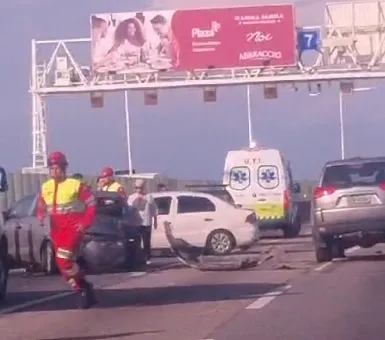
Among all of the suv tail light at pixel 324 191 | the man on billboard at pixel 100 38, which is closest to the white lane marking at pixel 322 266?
the suv tail light at pixel 324 191

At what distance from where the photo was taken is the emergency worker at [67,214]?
17.7 metres

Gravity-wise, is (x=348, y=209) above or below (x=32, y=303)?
above

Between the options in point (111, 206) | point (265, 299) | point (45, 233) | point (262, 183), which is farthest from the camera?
point (262, 183)

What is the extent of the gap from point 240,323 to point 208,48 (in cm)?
3223

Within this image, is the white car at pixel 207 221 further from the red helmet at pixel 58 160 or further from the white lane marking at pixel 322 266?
the red helmet at pixel 58 160

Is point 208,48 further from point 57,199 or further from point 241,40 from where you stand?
point 57,199

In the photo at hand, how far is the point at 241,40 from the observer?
47.4m

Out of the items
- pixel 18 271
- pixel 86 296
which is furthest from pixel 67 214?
pixel 18 271

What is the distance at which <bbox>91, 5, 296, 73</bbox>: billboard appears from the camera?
47.3 m

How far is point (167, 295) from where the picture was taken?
65.2ft

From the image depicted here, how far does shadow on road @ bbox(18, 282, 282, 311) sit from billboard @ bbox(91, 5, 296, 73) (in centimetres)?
2625

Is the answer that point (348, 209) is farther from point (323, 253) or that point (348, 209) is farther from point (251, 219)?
point (251, 219)

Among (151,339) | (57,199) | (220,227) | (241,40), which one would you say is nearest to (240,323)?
(151,339)

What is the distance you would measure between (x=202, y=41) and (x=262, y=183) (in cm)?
760
